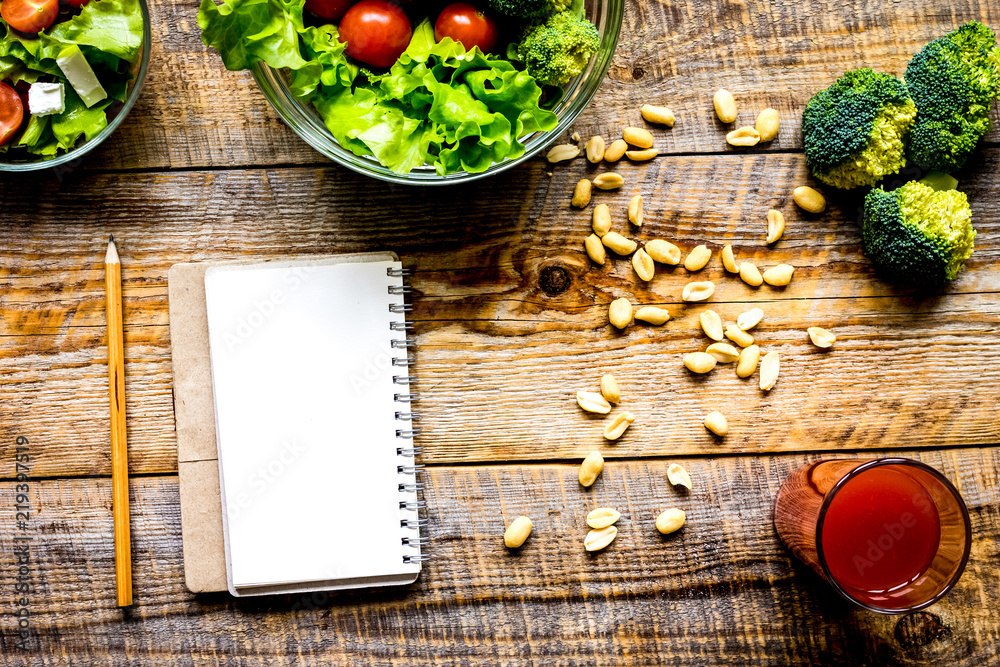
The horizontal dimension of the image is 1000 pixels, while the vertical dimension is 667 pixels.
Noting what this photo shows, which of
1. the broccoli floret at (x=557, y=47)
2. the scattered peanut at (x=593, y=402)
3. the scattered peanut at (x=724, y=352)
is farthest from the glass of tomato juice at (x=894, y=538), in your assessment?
the broccoli floret at (x=557, y=47)

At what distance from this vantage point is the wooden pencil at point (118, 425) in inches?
42.5

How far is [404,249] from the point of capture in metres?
1.12

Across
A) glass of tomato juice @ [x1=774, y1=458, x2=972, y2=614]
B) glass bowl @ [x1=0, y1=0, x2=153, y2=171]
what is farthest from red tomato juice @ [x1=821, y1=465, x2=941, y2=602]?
glass bowl @ [x1=0, y1=0, x2=153, y2=171]

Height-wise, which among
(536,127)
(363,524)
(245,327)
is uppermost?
(536,127)

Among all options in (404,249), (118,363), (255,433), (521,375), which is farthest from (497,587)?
(118,363)

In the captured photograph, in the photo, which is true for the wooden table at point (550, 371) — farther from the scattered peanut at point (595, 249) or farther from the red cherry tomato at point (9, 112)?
the red cherry tomato at point (9, 112)

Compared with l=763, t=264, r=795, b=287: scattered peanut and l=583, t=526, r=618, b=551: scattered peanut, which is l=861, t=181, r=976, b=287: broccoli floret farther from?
l=583, t=526, r=618, b=551: scattered peanut

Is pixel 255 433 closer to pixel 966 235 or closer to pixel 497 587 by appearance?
pixel 497 587

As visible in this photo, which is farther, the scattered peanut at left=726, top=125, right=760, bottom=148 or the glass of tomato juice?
the scattered peanut at left=726, top=125, right=760, bottom=148

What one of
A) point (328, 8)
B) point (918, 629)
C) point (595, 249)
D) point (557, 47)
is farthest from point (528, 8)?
point (918, 629)

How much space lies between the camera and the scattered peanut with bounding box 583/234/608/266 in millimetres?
1114

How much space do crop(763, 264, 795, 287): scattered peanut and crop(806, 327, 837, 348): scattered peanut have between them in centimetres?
9

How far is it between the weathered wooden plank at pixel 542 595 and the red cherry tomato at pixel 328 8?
0.70 metres

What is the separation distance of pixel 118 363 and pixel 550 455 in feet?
2.30
